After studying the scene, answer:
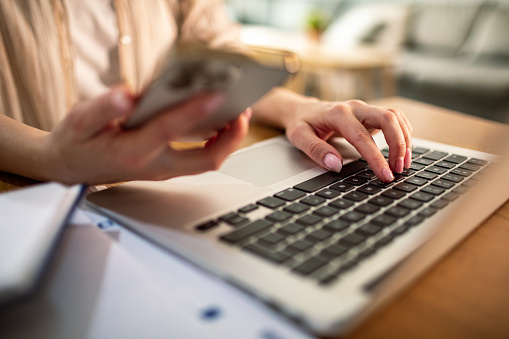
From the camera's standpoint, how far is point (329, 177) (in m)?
0.44

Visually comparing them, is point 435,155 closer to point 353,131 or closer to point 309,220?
point 353,131

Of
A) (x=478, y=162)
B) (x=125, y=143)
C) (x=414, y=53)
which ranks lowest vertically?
(x=414, y=53)

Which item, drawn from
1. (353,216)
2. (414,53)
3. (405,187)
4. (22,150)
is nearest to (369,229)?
(353,216)

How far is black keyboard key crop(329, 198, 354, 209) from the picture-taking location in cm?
36

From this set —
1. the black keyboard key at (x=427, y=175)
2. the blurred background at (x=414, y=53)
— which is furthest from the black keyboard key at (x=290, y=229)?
the blurred background at (x=414, y=53)

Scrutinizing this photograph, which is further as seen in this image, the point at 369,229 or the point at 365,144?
the point at 365,144

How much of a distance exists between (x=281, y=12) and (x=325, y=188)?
4185mm

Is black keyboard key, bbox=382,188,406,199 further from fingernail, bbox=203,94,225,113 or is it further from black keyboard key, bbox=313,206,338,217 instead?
fingernail, bbox=203,94,225,113

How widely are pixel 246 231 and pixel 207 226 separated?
32 mm

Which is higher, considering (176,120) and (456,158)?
(176,120)

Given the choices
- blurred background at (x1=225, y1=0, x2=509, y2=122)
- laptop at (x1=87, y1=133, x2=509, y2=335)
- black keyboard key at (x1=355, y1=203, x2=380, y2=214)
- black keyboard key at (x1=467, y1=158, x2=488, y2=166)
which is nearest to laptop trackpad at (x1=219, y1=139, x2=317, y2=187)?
laptop at (x1=87, y1=133, x2=509, y2=335)

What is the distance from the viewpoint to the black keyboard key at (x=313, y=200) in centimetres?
36

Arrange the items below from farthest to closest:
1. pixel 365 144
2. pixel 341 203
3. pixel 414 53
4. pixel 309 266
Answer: pixel 414 53
pixel 365 144
pixel 341 203
pixel 309 266

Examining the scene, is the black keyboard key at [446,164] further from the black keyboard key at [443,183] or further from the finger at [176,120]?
the finger at [176,120]
